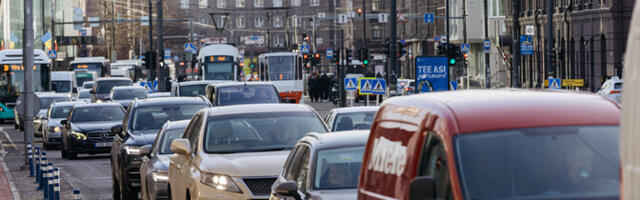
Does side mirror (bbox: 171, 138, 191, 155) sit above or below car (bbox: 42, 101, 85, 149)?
above

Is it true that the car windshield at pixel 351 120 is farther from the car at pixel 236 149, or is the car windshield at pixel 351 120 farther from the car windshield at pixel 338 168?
the car windshield at pixel 338 168

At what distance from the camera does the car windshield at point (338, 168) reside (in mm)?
9984

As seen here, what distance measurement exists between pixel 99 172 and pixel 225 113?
539 inches

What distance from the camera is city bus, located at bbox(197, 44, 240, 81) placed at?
6775cm

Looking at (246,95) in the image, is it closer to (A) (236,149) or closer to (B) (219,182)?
(A) (236,149)

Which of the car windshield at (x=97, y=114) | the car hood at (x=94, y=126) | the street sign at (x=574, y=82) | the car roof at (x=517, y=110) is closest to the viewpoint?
the car roof at (x=517, y=110)

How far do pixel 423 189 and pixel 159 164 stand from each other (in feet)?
33.6

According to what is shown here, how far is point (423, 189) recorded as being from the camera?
6.18 meters

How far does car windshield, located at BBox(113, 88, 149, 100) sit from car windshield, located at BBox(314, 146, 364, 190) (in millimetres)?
36594

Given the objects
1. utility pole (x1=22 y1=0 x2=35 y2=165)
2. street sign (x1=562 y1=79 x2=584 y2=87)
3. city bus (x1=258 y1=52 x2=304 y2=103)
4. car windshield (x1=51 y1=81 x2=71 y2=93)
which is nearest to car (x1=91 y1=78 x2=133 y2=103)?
car windshield (x1=51 y1=81 x2=71 y2=93)

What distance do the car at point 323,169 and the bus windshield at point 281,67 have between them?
2131 inches

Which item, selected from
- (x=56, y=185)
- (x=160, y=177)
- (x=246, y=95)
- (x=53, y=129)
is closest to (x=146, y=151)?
(x=160, y=177)

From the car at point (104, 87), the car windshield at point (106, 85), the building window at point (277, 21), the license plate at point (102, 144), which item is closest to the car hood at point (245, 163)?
the license plate at point (102, 144)

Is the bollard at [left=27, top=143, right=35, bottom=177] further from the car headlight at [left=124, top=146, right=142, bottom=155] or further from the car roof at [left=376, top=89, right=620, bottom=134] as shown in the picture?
the car roof at [left=376, top=89, right=620, bottom=134]
